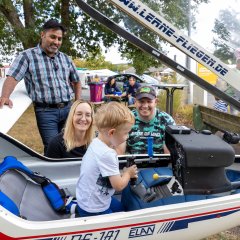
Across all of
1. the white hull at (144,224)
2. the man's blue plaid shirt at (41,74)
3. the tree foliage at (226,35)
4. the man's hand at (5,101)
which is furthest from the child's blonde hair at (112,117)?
the man's blue plaid shirt at (41,74)

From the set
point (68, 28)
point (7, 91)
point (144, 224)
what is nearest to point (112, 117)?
point (144, 224)

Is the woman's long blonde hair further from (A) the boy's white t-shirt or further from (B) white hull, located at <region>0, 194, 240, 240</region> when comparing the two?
(B) white hull, located at <region>0, 194, 240, 240</region>

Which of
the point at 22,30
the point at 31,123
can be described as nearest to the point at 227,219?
the point at 31,123

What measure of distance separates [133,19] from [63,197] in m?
1.26

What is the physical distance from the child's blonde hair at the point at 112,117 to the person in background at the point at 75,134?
0.73 m

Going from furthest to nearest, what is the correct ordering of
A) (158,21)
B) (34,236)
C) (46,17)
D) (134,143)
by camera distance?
(46,17) → (134,143) → (158,21) → (34,236)

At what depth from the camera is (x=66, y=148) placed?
2650 millimetres

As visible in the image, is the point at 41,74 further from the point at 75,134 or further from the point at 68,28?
the point at 68,28

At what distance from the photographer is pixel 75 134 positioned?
2625 millimetres

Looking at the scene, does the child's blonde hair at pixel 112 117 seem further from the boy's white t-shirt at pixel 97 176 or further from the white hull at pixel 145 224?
the white hull at pixel 145 224

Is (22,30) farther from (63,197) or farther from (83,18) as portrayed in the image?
(63,197)

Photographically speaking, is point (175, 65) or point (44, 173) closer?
point (175, 65)

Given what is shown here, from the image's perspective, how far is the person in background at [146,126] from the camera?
2.77m

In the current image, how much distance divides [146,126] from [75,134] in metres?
0.57
